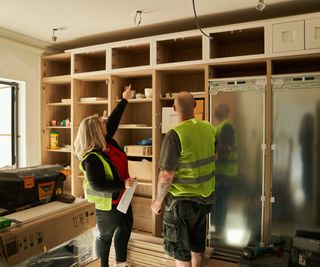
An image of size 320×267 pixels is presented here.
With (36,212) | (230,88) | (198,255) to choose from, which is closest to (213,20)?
(230,88)

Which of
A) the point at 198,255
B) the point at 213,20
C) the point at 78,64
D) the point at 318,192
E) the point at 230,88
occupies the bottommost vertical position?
the point at 198,255

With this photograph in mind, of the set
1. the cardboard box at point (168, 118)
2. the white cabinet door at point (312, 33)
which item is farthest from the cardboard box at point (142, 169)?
the white cabinet door at point (312, 33)

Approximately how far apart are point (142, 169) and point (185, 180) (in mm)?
1351

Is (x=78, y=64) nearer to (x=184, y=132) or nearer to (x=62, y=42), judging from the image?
(x=62, y=42)

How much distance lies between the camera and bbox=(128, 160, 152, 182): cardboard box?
133 inches

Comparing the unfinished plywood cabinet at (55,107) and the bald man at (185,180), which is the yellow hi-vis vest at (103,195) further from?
the unfinished plywood cabinet at (55,107)

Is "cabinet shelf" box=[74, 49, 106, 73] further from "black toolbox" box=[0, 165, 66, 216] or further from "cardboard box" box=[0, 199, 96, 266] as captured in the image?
"cardboard box" box=[0, 199, 96, 266]

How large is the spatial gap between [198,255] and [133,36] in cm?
262

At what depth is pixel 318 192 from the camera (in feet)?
8.17

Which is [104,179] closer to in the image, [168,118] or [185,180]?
[185,180]

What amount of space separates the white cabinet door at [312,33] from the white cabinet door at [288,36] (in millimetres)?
38

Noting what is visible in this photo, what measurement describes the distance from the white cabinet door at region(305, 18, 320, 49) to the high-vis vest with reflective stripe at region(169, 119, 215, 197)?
1.18 metres

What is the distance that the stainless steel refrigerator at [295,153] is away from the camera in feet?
8.18

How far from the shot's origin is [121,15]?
9.70 feet
